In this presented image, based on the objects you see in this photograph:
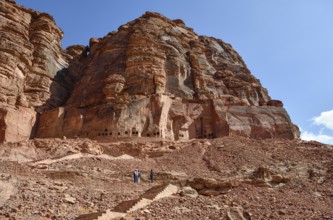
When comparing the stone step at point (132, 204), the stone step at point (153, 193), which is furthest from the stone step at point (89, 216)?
the stone step at point (153, 193)

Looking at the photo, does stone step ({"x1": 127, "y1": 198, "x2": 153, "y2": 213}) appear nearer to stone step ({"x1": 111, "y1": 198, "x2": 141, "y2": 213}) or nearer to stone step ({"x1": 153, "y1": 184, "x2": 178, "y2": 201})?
stone step ({"x1": 111, "y1": 198, "x2": 141, "y2": 213})

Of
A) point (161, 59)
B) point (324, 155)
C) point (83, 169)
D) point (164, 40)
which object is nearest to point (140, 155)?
point (83, 169)

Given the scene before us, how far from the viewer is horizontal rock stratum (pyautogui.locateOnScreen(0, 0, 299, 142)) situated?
35812 mm

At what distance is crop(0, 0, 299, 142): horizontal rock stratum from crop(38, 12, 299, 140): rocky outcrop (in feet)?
0.37

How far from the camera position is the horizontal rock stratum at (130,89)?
3581cm

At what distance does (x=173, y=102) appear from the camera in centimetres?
3866

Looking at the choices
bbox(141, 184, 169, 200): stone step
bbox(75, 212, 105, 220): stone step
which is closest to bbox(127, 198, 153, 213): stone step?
bbox(141, 184, 169, 200): stone step

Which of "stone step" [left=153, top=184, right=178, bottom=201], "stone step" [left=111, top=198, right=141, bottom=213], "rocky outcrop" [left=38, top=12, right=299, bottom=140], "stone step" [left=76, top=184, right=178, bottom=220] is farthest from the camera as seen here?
"rocky outcrop" [left=38, top=12, right=299, bottom=140]

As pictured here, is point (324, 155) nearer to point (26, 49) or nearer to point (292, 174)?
point (292, 174)

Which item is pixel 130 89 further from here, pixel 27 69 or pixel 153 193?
pixel 153 193

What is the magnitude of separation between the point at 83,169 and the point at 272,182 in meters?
11.1

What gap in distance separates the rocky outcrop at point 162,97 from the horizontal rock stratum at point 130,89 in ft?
0.37

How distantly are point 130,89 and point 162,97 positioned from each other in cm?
419

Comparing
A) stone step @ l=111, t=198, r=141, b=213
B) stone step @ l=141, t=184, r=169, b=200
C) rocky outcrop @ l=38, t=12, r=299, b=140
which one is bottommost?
stone step @ l=111, t=198, r=141, b=213
